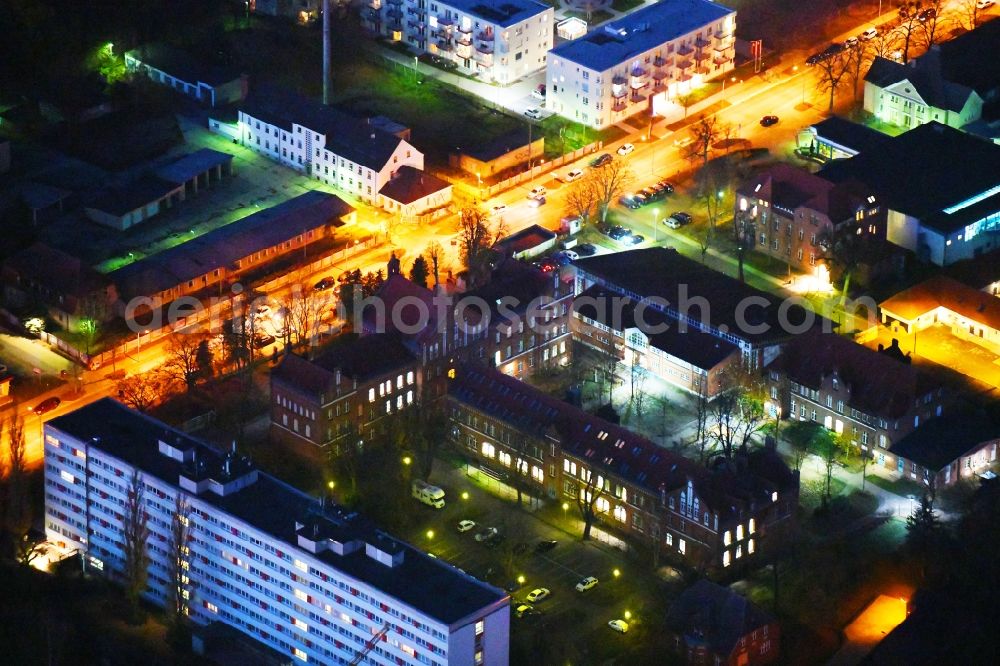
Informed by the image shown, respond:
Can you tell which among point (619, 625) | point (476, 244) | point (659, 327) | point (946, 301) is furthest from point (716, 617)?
point (476, 244)

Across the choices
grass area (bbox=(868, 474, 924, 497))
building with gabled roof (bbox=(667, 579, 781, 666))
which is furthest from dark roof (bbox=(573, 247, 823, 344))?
building with gabled roof (bbox=(667, 579, 781, 666))

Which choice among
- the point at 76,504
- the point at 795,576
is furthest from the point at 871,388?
the point at 76,504

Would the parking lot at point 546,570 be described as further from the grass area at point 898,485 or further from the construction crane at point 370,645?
the grass area at point 898,485

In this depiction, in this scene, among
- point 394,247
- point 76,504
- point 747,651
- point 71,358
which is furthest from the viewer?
point 394,247

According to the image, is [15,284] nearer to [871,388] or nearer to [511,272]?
[511,272]

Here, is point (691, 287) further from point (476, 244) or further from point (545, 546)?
point (545, 546)
